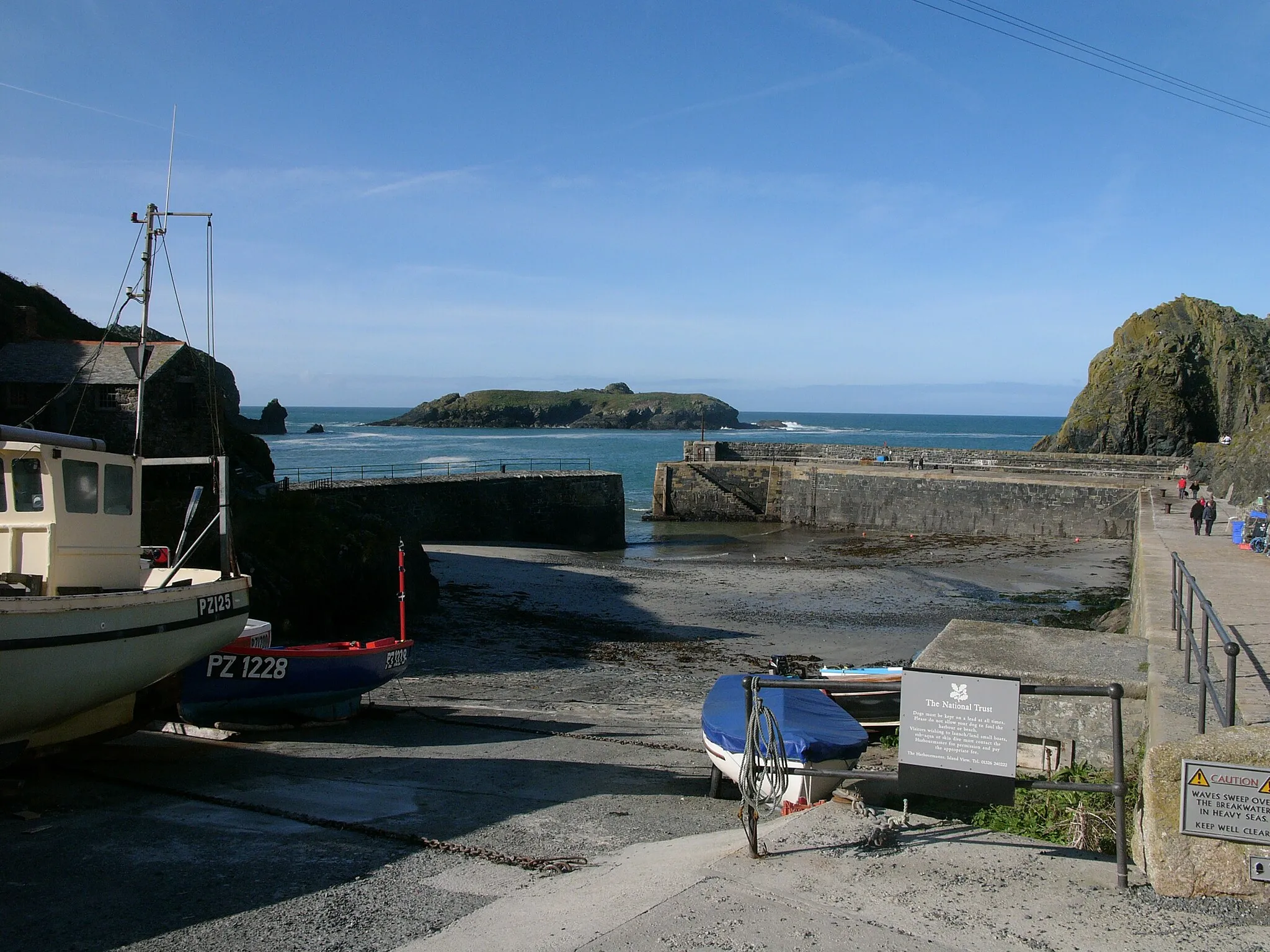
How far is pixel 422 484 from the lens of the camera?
3177cm

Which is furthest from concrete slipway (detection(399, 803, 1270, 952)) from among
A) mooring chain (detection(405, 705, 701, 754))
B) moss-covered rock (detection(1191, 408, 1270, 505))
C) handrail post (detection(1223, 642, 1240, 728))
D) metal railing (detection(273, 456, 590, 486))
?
metal railing (detection(273, 456, 590, 486))

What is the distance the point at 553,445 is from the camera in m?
112

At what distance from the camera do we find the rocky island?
167 meters

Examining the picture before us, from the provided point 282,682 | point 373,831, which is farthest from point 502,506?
point 373,831

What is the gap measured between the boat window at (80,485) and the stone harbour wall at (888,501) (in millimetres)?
33806

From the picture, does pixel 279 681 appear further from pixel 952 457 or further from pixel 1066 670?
pixel 952 457

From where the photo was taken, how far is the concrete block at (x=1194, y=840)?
4.11 meters

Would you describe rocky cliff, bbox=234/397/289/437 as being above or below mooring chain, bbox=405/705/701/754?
above

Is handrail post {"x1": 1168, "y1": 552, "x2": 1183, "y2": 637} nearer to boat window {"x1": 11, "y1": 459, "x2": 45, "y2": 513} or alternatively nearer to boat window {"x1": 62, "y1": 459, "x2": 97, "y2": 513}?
boat window {"x1": 62, "y1": 459, "x2": 97, "y2": 513}

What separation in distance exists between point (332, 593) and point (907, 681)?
15.4m

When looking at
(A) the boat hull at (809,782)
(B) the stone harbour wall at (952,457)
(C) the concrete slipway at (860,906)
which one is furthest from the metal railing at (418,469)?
(C) the concrete slipway at (860,906)

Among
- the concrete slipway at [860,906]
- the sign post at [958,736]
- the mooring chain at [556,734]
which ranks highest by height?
the sign post at [958,736]

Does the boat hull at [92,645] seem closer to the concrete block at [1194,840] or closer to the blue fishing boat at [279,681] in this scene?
the blue fishing boat at [279,681]

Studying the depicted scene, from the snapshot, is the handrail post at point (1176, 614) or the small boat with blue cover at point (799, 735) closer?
the small boat with blue cover at point (799, 735)
